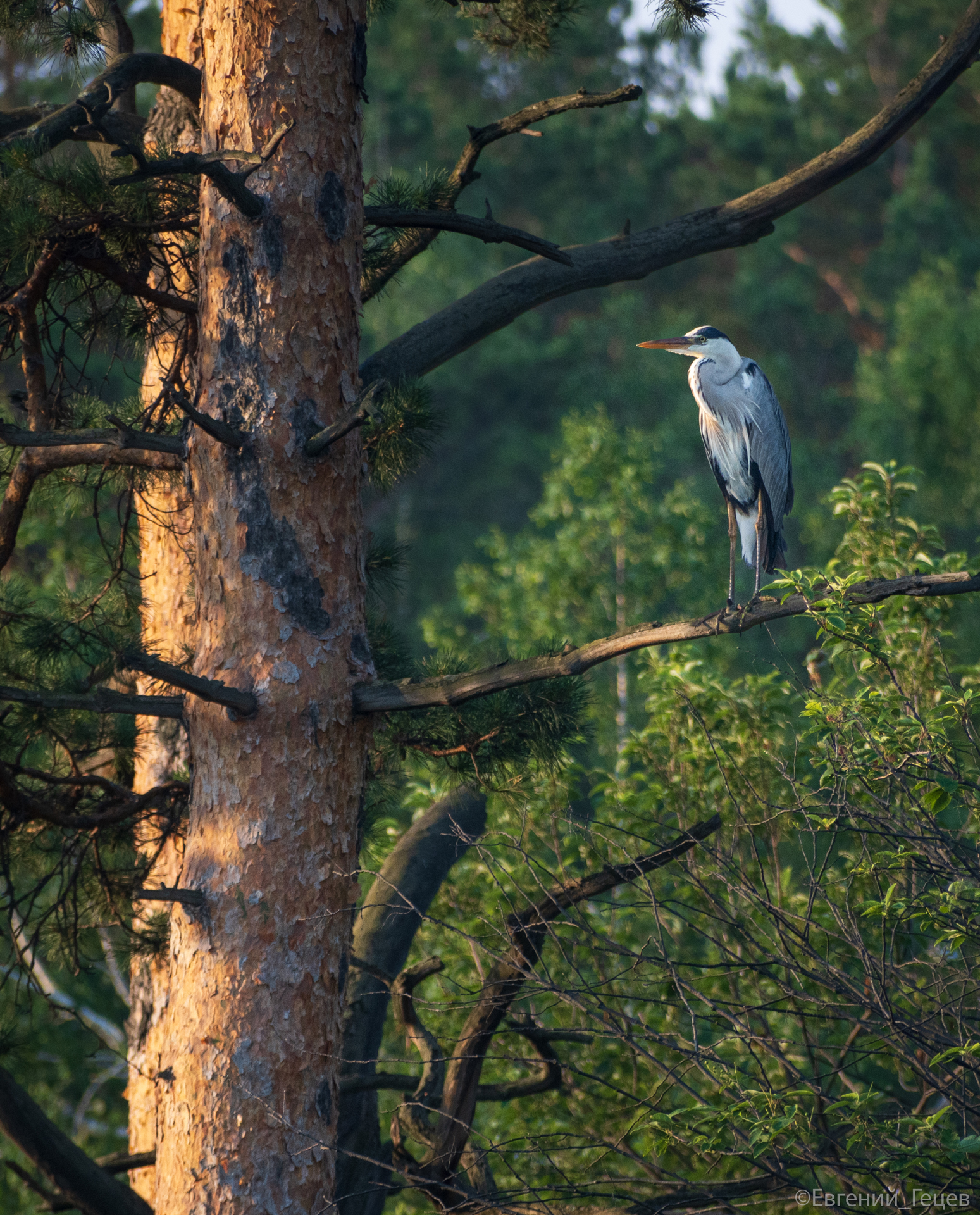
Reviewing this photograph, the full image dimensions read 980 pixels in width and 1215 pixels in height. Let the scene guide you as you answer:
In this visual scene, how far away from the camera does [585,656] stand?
292 cm

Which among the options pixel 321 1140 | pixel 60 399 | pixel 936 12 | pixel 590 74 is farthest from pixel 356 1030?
pixel 936 12

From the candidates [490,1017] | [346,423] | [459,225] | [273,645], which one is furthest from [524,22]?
[490,1017]

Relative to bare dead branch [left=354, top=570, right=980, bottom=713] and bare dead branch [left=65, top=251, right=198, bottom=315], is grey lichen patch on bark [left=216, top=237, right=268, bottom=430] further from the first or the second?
bare dead branch [left=354, top=570, right=980, bottom=713]

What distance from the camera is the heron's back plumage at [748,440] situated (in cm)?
471

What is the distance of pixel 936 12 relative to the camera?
19531 mm


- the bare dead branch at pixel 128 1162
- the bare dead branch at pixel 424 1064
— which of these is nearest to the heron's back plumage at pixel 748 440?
the bare dead branch at pixel 424 1064

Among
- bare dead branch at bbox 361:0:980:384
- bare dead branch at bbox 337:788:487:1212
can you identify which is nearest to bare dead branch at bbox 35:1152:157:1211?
bare dead branch at bbox 337:788:487:1212

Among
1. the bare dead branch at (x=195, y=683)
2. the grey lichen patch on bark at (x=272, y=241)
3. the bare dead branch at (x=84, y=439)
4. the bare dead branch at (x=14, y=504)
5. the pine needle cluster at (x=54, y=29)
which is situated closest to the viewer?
the bare dead branch at (x=195, y=683)

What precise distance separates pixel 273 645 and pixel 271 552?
0.80 ft

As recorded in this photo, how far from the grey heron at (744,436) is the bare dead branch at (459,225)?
1222 millimetres

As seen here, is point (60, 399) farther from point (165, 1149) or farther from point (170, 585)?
Result: point (165, 1149)

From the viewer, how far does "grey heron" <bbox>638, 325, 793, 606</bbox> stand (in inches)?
185

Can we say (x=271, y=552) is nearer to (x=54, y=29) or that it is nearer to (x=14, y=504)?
(x=14, y=504)

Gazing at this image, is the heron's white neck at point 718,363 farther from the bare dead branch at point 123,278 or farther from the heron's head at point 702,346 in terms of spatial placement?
the bare dead branch at point 123,278
